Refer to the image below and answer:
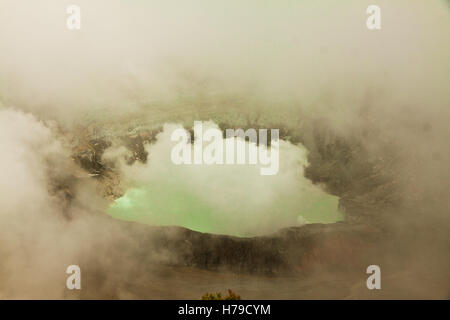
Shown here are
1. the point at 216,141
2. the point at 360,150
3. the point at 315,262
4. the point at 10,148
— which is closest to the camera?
the point at 315,262

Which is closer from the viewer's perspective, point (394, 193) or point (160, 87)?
point (394, 193)

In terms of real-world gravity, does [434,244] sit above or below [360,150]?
below

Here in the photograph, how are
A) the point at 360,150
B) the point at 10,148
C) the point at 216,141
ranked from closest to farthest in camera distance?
the point at 10,148, the point at 360,150, the point at 216,141

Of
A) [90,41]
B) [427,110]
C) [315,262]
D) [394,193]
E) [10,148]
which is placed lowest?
[315,262]

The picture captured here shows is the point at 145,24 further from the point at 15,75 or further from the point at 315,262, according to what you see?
the point at 315,262

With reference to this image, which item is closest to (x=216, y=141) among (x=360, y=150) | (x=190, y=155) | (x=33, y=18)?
(x=190, y=155)
